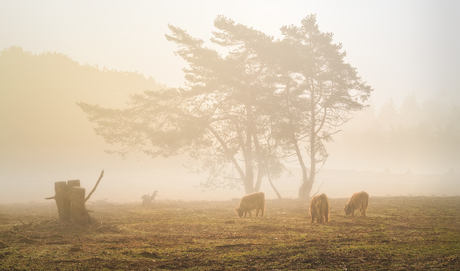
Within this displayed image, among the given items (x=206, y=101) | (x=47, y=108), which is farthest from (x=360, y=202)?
(x=47, y=108)

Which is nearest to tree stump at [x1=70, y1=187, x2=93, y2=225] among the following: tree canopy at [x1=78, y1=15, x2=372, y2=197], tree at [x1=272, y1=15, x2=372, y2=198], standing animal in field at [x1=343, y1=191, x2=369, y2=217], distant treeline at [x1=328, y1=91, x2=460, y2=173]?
standing animal in field at [x1=343, y1=191, x2=369, y2=217]

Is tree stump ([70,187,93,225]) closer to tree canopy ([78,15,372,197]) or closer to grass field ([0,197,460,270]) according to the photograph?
grass field ([0,197,460,270])

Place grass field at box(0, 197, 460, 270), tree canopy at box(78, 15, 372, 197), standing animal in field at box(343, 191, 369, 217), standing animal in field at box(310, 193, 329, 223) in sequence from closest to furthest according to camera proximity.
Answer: grass field at box(0, 197, 460, 270) < standing animal in field at box(310, 193, 329, 223) < standing animal in field at box(343, 191, 369, 217) < tree canopy at box(78, 15, 372, 197)

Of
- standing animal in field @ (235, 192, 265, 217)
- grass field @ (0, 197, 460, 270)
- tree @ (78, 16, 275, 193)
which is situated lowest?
grass field @ (0, 197, 460, 270)

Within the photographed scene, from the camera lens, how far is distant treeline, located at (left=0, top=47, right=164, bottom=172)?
1861 inches

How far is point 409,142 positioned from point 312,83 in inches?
2358

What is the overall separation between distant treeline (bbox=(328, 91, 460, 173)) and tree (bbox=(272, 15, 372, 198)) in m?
49.7

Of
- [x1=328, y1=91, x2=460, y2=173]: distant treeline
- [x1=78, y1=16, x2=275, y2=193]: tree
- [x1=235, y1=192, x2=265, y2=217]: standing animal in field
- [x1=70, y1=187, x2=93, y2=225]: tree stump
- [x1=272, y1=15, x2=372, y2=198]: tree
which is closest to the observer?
[x1=70, y1=187, x2=93, y2=225]: tree stump

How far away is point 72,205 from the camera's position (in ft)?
38.7

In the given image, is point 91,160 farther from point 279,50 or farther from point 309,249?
point 309,249

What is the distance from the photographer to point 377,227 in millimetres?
12258

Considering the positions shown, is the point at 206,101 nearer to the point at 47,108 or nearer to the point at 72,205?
the point at 72,205

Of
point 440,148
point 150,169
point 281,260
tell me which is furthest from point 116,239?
point 440,148

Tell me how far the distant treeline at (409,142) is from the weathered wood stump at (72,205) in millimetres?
73487
